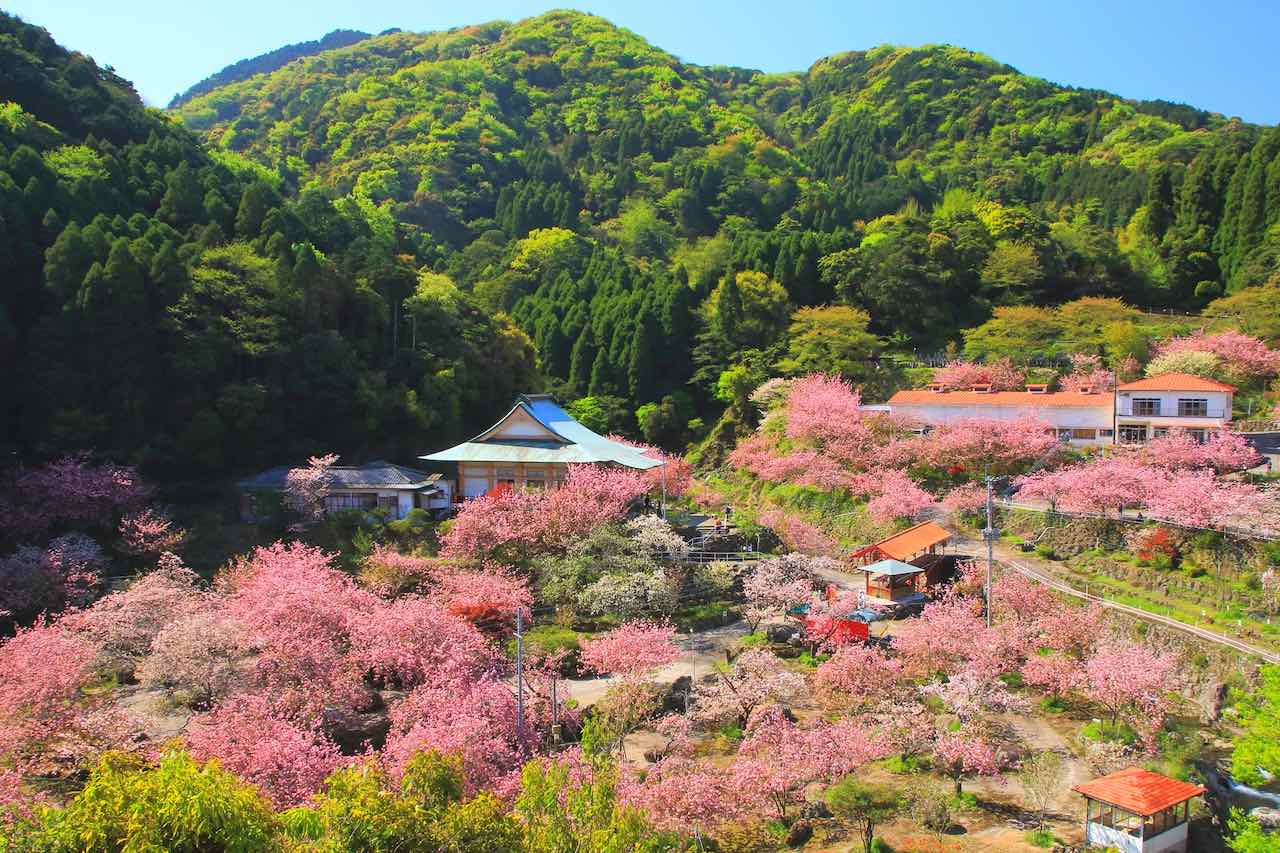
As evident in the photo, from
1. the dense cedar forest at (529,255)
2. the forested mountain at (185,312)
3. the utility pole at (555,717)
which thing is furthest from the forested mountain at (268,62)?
the utility pole at (555,717)

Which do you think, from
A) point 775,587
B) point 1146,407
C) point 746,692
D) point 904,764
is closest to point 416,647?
point 746,692

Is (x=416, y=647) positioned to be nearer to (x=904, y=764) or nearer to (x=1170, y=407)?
(x=904, y=764)

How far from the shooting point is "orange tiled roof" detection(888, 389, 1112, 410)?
1130 inches

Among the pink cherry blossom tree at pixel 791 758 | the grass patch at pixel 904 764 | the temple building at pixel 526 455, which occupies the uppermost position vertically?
the temple building at pixel 526 455

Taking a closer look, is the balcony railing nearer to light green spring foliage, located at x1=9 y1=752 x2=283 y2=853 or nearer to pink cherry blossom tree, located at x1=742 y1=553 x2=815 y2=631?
pink cherry blossom tree, located at x1=742 y1=553 x2=815 y2=631

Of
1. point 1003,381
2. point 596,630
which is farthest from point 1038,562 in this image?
point 1003,381

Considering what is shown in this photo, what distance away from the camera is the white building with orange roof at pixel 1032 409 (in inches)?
1124

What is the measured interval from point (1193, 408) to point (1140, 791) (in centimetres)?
1939

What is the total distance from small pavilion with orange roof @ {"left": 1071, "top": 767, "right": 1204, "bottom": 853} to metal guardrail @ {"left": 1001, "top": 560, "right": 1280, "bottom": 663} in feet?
14.8

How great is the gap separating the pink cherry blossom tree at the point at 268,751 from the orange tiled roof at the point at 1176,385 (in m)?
25.7

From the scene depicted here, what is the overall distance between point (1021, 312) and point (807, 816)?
94.4 feet

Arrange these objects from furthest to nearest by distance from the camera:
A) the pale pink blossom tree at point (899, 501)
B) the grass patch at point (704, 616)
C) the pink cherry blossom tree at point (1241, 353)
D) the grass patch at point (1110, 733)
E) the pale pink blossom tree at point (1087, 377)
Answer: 1. the pale pink blossom tree at point (1087, 377)
2. the pink cherry blossom tree at point (1241, 353)
3. the pale pink blossom tree at point (899, 501)
4. the grass patch at point (704, 616)
5. the grass patch at point (1110, 733)

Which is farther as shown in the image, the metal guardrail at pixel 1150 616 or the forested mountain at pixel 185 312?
the forested mountain at pixel 185 312

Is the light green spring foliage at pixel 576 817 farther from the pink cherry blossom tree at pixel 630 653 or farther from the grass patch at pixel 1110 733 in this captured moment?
the grass patch at pixel 1110 733
